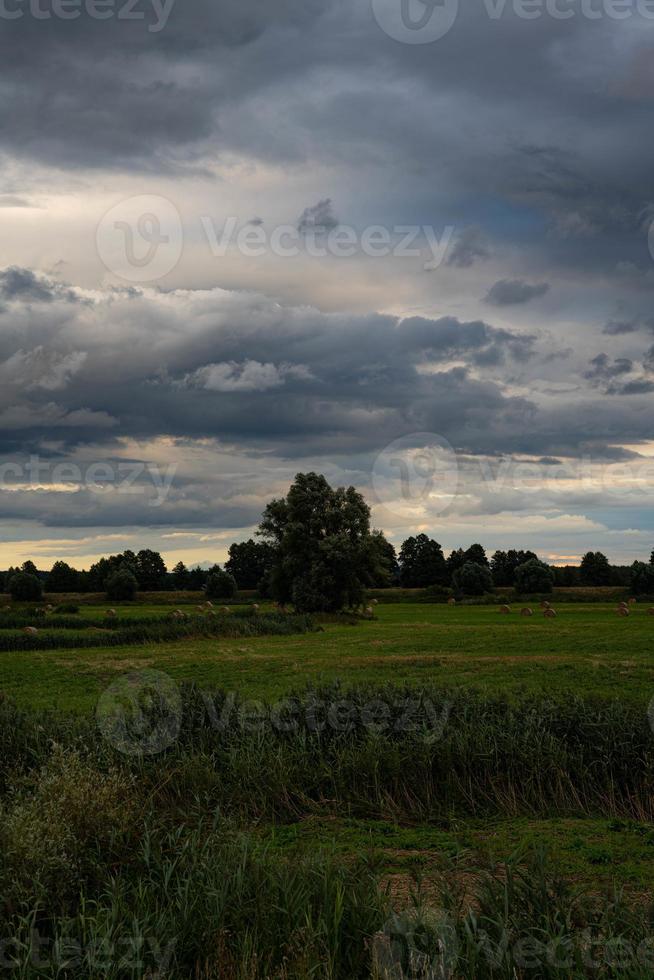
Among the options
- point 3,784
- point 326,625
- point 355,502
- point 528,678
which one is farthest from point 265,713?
point 355,502

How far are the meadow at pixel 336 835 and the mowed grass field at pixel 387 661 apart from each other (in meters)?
1.13

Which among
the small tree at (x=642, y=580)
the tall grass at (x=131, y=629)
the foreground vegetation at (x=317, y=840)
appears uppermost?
the small tree at (x=642, y=580)

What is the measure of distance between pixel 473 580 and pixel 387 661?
53129mm

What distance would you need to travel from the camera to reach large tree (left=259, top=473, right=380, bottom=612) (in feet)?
186

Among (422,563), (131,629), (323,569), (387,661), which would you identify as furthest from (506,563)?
(387,661)

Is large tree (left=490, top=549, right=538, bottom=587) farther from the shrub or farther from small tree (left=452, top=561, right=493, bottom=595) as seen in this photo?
the shrub

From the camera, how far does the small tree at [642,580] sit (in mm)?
73875

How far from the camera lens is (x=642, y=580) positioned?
74.3 m

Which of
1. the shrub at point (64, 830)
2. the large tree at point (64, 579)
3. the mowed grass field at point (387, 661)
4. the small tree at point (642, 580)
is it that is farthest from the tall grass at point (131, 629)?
the large tree at point (64, 579)

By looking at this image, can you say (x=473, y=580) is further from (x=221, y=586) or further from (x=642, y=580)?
(x=221, y=586)

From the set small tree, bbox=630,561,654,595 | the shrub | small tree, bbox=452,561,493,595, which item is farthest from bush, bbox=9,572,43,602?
the shrub

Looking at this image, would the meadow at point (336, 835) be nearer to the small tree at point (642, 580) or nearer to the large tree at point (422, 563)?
the small tree at point (642, 580)

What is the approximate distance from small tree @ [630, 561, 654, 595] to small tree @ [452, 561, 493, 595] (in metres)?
13.1

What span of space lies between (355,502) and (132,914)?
51664 mm
